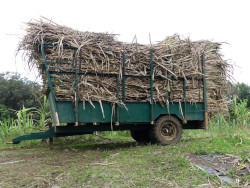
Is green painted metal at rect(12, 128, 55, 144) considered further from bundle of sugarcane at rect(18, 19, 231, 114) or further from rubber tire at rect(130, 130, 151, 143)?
rubber tire at rect(130, 130, 151, 143)

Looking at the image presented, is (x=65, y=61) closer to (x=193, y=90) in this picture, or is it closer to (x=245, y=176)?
(x=193, y=90)

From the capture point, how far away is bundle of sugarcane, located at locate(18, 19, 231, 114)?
6.17m

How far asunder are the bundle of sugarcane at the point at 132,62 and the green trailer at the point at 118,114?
10cm

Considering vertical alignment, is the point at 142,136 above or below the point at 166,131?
below

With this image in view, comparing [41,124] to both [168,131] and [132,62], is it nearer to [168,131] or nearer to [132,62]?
[132,62]

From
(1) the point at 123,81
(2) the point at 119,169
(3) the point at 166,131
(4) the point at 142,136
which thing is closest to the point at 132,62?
(1) the point at 123,81

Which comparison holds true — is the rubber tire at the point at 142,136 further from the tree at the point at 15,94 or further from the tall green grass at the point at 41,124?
the tree at the point at 15,94

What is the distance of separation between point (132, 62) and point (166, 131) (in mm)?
1995

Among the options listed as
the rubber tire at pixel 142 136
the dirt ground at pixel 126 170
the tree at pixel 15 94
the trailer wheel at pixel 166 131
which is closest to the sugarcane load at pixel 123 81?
the trailer wheel at pixel 166 131

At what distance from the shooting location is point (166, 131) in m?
7.13

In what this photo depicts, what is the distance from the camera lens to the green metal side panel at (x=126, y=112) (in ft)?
19.6

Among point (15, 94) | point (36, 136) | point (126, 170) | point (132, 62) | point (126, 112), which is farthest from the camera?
point (15, 94)

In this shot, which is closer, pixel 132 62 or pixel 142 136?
pixel 132 62

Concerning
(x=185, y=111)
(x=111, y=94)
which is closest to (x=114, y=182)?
(x=111, y=94)
